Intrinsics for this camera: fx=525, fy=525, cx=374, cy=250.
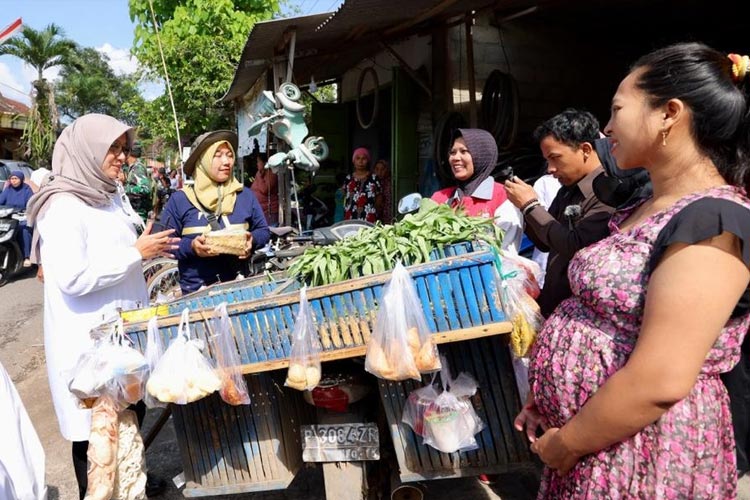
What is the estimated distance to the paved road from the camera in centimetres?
268

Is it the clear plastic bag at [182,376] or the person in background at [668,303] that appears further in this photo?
the clear plastic bag at [182,376]

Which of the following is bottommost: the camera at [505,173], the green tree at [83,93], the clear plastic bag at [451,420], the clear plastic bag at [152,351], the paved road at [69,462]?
the paved road at [69,462]

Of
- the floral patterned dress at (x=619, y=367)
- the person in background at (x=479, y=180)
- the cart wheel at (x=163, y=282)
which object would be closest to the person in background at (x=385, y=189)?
the cart wheel at (x=163, y=282)

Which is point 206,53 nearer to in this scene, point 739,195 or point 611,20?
point 611,20

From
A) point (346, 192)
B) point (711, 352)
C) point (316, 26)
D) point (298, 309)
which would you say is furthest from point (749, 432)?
point (346, 192)

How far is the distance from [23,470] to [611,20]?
6.59 metres

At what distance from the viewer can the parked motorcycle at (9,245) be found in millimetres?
7746

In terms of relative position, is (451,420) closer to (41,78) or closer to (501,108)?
(501,108)

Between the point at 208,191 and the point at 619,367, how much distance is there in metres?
2.67

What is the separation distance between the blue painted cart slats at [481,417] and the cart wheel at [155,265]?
427 centimetres

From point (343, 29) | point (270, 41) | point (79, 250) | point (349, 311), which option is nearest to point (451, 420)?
point (349, 311)

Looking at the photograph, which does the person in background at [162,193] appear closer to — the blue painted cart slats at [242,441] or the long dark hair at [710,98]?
the blue painted cart slats at [242,441]

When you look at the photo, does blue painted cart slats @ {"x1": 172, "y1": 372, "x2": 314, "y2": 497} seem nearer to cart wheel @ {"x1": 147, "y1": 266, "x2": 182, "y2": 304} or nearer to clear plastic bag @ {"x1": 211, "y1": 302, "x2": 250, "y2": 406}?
clear plastic bag @ {"x1": 211, "y1": 302, "x2": 250, "y2": 406}

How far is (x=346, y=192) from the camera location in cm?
618
